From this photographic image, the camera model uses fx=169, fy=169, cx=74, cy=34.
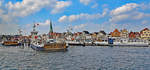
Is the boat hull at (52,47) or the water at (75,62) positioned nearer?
the water at (75,62)

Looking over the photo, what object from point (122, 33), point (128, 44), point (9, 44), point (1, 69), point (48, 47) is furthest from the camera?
point (122, 33)

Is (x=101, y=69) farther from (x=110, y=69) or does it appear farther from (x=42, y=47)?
(x=42, y=47)

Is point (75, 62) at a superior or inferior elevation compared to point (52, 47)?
inferior

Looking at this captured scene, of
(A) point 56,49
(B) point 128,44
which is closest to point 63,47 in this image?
(A) point 56,49

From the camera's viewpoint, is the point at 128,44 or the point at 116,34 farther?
the point at 116,34

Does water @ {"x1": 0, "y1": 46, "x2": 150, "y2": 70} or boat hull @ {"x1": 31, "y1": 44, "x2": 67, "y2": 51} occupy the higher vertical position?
boat hull @ {"x1": 31, "y1": 44, "x2": 67, "y2": 51}

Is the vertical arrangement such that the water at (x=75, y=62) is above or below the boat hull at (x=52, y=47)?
below

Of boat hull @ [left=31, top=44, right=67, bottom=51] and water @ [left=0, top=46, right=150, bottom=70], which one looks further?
boat hull @ [left=31, top=44, right=67, bottom=51]

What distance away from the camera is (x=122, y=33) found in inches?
7397

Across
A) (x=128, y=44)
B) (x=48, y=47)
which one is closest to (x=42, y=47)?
(x=48, y=47)

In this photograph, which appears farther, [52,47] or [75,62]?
[52,47]

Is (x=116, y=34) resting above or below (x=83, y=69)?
above

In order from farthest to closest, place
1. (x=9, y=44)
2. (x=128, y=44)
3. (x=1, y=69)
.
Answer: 1. (x=9, y=44)
2. (x=128, y=44)
3. (x=1, y=69)

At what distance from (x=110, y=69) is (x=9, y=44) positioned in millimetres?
106888
